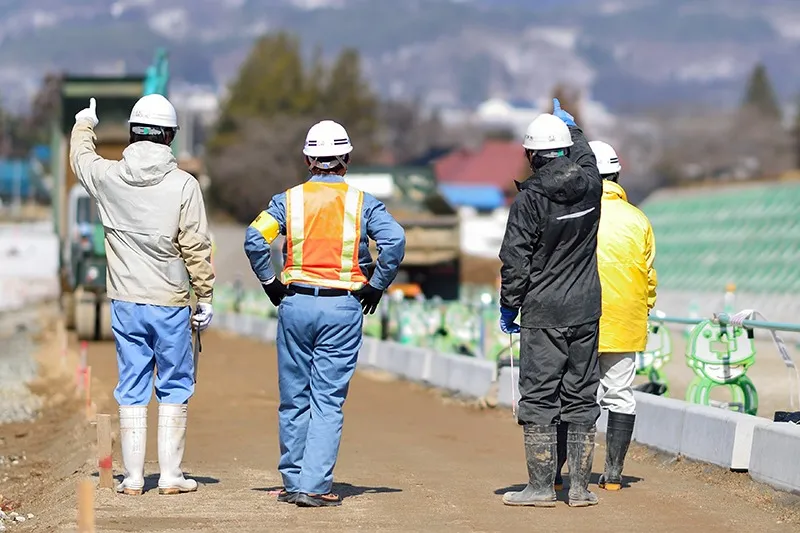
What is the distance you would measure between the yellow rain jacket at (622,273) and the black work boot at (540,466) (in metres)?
0.86

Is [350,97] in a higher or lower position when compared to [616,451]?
higher

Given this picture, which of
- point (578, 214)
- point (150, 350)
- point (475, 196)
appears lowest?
point (475, 196)

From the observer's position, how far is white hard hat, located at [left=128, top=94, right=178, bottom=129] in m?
9.03

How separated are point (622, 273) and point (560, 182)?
1.05 m

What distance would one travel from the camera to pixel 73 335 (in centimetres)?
3247

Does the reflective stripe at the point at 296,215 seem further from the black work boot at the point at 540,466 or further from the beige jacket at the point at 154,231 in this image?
the black work boot at the point at 540,466

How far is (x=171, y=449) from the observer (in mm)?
9023

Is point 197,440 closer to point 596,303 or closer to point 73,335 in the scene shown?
point 596,303

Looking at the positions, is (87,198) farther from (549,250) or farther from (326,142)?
(549,250)

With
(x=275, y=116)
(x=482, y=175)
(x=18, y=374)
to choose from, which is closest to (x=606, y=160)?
(x=18, y=374)

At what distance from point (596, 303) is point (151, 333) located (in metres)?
2.49

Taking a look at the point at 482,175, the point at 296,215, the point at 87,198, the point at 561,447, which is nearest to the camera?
the point at 296,215

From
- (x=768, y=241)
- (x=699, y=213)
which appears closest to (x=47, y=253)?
(x=699, y=213)

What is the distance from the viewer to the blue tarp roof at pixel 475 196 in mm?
126613
